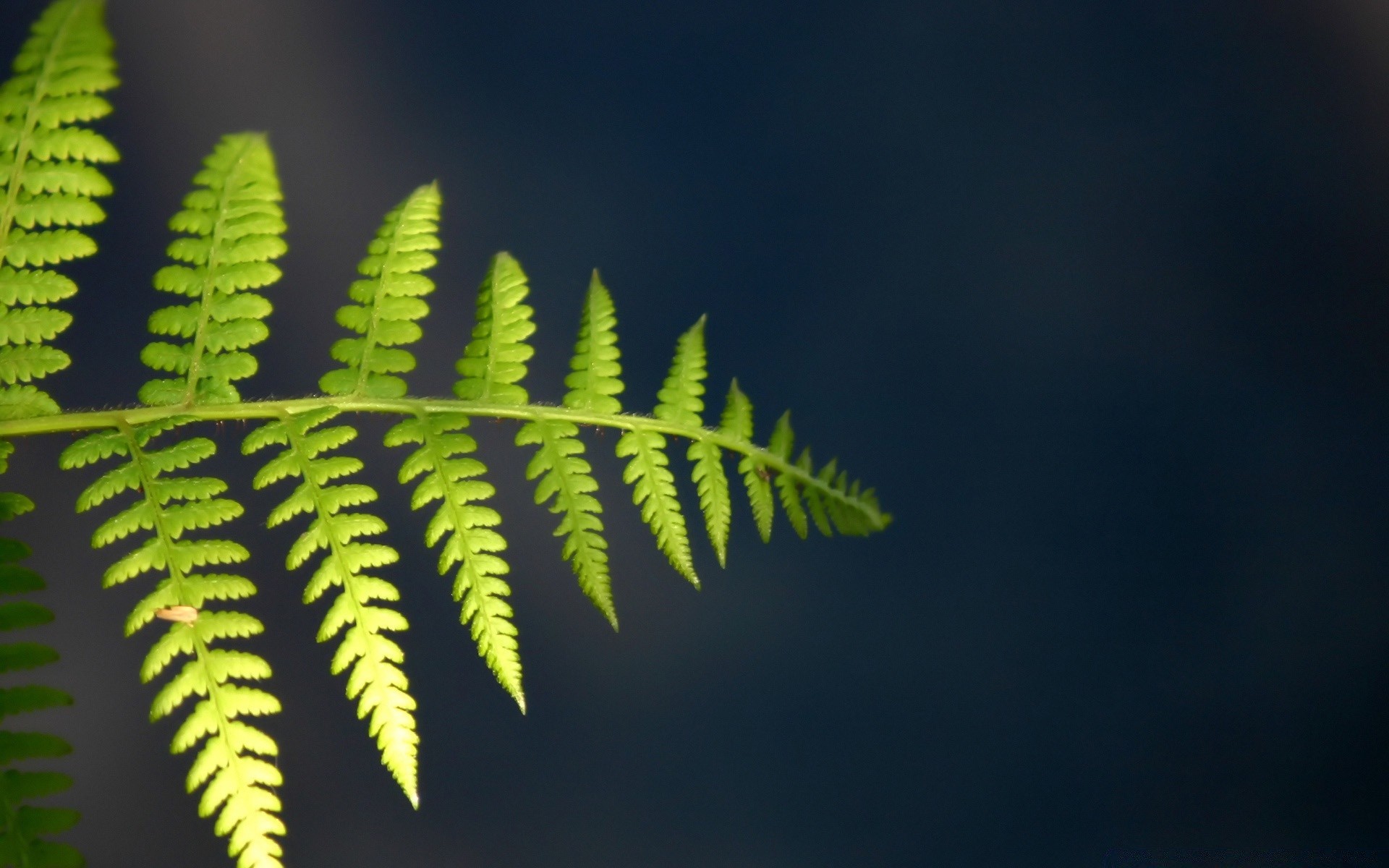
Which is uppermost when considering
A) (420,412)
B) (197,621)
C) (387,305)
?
(387,305)

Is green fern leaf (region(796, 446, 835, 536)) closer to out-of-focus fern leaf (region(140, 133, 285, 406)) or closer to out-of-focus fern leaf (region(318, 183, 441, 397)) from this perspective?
out-of-focus fern leaf (region(318, 183, 441, 397))

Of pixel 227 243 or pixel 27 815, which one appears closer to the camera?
pixel 27 815

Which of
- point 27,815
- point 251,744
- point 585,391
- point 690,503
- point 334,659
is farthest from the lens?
point 690,503

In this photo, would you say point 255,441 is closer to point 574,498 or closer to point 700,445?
point 574,498

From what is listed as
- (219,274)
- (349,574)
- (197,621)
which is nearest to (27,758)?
(197,621)

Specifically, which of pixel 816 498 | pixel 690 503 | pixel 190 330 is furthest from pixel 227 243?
pixel 690 503

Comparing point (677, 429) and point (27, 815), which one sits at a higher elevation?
point (677, 429)

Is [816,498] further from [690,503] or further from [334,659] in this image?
[690,503]

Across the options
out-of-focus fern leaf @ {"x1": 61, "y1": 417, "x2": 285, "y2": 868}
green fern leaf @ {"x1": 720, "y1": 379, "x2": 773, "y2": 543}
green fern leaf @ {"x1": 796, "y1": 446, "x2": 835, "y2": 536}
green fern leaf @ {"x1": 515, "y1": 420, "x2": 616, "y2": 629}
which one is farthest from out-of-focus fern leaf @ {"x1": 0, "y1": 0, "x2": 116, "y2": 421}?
green fern leaf @ {"x1": 796, "y1": 446, "x2": 835, "y2": 536}
